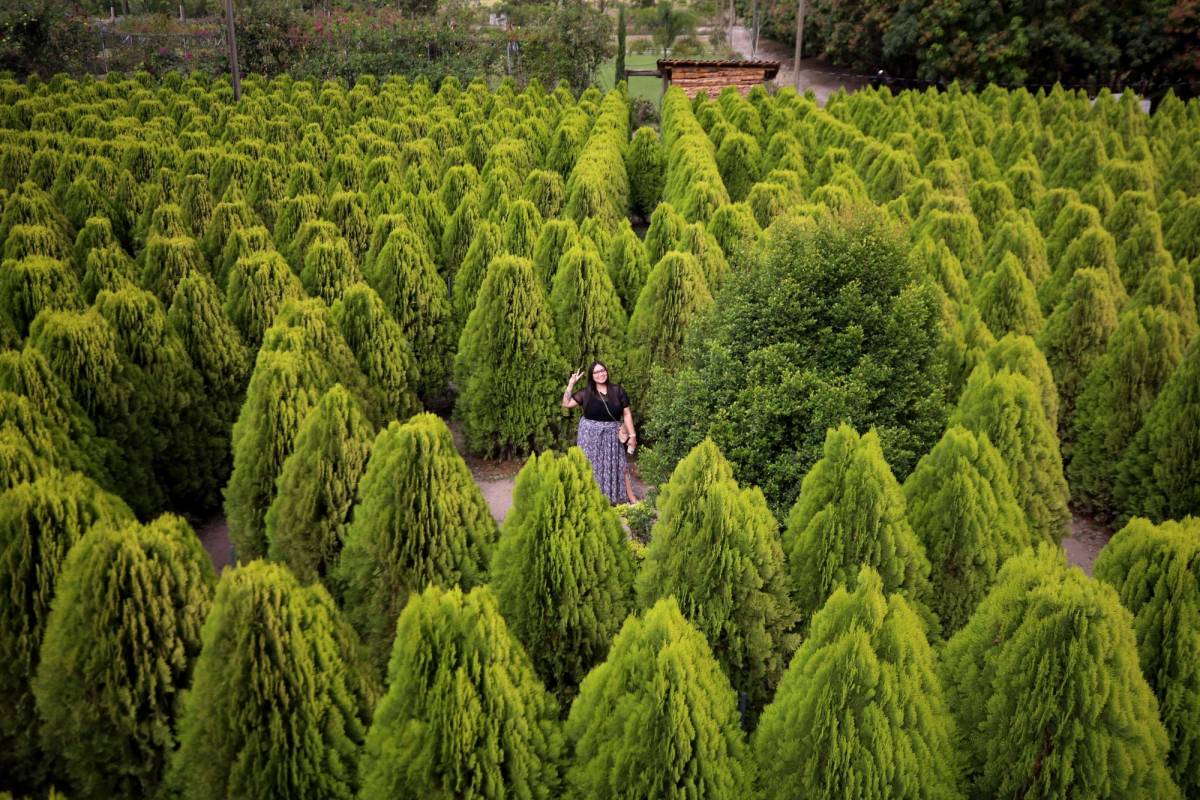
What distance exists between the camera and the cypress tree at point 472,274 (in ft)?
39.6

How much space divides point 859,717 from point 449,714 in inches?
62.9

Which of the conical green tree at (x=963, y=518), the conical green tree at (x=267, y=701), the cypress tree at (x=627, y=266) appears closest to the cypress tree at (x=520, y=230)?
the cypress tree at (x=627, y=266)

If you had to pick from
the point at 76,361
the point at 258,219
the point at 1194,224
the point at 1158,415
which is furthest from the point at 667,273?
the point at 1194,224

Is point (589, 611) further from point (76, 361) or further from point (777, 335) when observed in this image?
point (76, 361)

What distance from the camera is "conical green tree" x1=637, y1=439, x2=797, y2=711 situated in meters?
5.38

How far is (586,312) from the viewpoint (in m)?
11.0

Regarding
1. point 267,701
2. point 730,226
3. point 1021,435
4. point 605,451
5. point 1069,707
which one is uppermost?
point 730,226

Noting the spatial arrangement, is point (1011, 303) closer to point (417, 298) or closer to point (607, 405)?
point (607, 405)

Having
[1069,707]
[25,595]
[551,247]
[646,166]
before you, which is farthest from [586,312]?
[646,166]

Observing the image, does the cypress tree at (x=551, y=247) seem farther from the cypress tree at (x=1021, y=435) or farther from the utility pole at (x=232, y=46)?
the utility pole at (x=232, y=46)

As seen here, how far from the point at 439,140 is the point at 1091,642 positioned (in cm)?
1948

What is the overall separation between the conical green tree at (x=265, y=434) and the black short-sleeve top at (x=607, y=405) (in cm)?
279

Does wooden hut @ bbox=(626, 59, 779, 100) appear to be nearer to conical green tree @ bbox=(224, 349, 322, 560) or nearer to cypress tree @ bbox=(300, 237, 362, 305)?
cypress tree @ bbox=(300, 237, 362, 305)

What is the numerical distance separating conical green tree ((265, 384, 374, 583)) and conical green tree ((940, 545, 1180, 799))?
4377 mm
